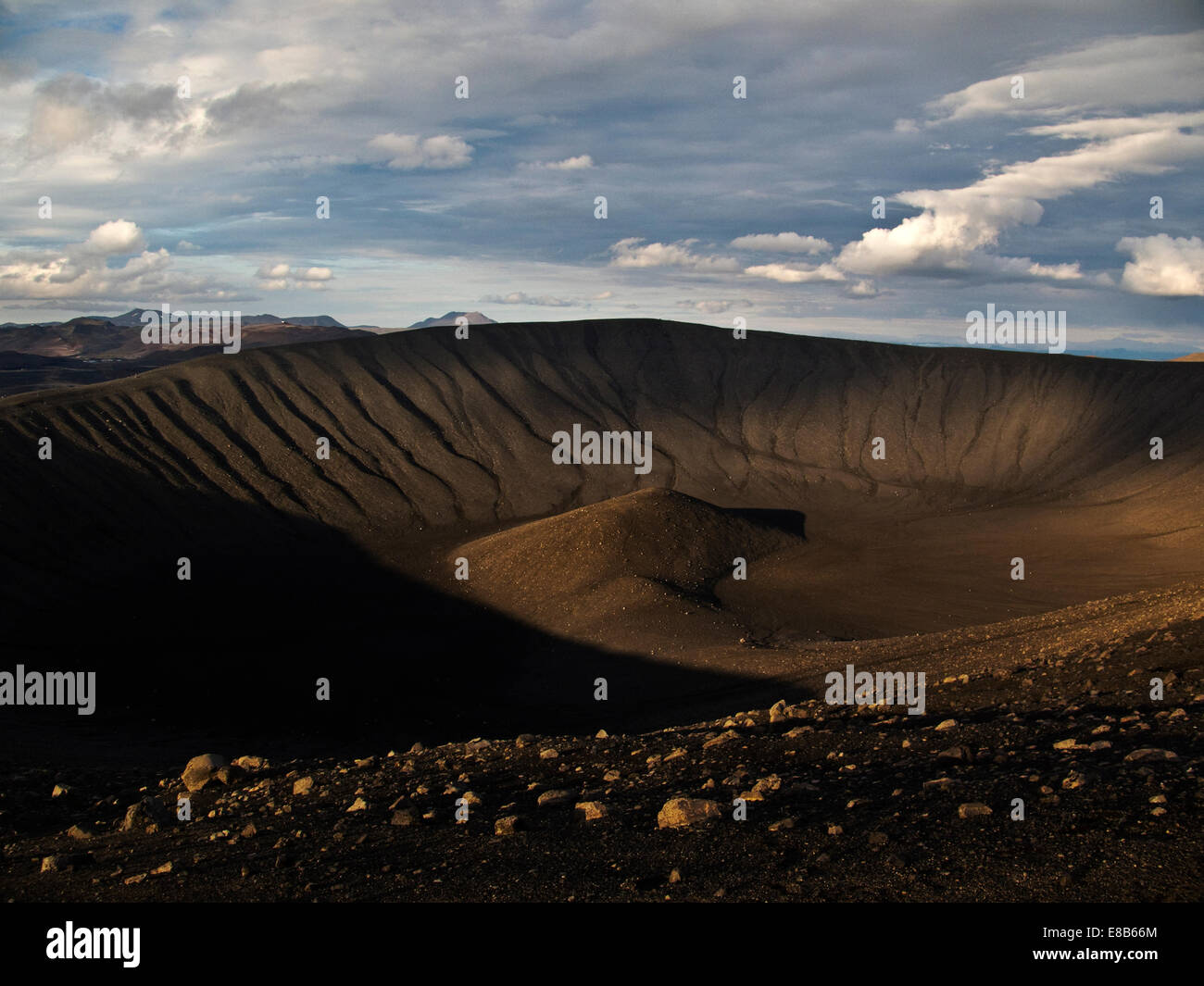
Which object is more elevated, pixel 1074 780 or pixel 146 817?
pixel 1074 780

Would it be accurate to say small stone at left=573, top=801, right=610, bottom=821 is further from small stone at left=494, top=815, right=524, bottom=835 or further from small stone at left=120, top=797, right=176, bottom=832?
small stone at left=120, top=797, right=176, bottom=832

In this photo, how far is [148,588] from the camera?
34.2 meters

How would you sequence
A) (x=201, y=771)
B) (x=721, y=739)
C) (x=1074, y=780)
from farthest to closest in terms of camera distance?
(x=201, y=771)
(x=721, y=739)
(x=1074, y=780)

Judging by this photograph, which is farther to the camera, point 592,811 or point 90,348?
point 90,348

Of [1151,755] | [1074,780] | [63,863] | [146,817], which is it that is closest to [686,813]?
[1074,780]

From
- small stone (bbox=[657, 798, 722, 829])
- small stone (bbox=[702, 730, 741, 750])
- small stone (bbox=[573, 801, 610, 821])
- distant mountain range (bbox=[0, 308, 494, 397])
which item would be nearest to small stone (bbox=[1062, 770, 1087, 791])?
small stone (bbox=[657, 798, 722, 829])

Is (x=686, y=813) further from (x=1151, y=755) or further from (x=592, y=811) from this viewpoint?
(x=1151, y=755)

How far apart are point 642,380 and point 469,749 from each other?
61115 mm

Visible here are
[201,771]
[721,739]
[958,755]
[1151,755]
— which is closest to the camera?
[1151,755]

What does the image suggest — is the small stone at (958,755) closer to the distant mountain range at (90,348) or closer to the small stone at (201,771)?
the small stone at (201,771)

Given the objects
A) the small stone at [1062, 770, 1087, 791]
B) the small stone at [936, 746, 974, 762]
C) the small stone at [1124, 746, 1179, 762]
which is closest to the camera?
the small stone at [1062, 770, 1087, 791]

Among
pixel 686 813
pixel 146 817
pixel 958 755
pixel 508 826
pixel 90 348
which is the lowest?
pixel 146 817

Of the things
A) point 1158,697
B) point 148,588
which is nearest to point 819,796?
point 1158,697

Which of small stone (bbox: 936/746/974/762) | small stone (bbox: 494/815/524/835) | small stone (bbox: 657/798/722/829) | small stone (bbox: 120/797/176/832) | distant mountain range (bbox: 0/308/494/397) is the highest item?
distant mountain range (bbox: 0/308/494/397)
